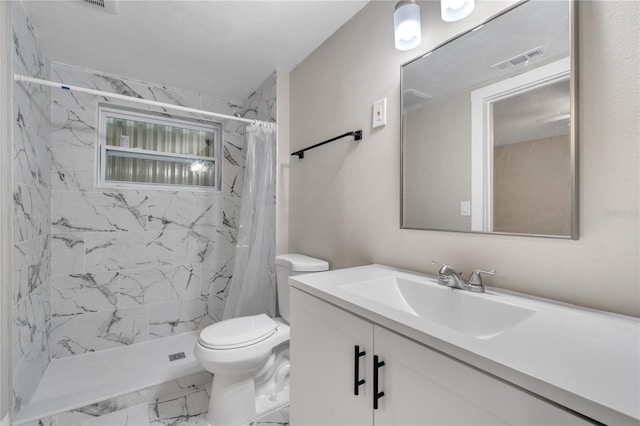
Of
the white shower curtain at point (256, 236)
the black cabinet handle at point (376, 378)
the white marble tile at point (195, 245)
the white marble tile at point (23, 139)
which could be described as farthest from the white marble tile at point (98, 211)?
the black cabinet handle at point (376, 378)

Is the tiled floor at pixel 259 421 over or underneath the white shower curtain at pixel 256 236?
underneath

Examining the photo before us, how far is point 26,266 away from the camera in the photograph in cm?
152

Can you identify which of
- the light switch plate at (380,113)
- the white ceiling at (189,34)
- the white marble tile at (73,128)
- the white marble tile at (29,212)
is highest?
the white ceiling at (189,34)

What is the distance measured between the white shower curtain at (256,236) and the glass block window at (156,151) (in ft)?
2.52

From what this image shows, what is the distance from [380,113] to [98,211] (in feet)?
7.27

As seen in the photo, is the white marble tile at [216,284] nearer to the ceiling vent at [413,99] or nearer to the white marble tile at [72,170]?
the white marble tile at [72,170]

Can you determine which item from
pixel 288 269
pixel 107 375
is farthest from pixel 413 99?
pixel 107 375

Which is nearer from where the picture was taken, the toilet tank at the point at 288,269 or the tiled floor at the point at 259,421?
the tiled floor at the point at 259,421

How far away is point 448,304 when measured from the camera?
958mm

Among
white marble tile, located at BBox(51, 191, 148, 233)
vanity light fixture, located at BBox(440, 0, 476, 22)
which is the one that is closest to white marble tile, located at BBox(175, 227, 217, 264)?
white marble tile, located at BBox(51, 191, 148, 233)

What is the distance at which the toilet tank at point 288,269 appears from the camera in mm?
→ 1667

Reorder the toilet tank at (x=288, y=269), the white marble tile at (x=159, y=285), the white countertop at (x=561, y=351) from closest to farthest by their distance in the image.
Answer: the white countertop at (x=561, y=351) < the toilet tank at (x=288, y=269) < the white marble tile at (x=159, y=285)

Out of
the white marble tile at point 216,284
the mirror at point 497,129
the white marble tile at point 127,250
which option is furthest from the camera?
the white marble tile at point 216,284

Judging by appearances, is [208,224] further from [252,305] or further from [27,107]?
[27,107]
